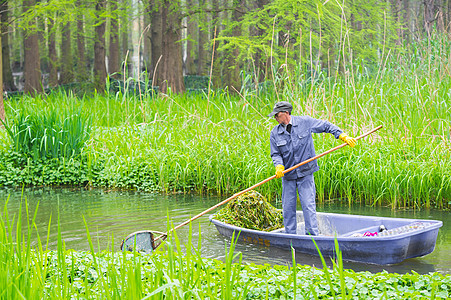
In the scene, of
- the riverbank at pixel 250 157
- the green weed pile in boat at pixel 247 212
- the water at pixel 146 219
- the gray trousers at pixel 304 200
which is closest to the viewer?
the water at pixel 146 219

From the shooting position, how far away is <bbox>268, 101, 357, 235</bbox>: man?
6125 millimetres

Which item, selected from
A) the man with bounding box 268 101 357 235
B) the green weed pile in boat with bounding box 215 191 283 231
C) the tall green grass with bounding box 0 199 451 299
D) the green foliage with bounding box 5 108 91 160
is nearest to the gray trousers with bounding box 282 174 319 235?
the man with bounding box 268 101 357 235

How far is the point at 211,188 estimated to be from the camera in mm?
9555

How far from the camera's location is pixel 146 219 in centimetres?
764

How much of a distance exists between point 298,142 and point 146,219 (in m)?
2.77

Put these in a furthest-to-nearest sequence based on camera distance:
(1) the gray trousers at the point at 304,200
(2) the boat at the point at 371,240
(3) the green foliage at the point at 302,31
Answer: (3) the green foliage at the point at 302,31, (1) the gray trousers at the point at 304,200, (2) the boat at the point at 371,240

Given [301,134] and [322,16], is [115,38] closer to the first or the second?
[322,16]

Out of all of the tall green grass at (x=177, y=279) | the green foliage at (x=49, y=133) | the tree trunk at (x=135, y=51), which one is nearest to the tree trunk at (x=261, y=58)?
the tree trunk at (x=135, y=51)

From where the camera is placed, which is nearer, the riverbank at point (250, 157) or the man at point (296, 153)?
the man at point (296, 153)

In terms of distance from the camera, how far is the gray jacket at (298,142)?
6.18 m

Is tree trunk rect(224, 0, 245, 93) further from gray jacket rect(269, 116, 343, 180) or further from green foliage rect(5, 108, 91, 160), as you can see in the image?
gray jacket rect(269, 116, 343, 180)

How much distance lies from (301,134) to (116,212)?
3.49 meters

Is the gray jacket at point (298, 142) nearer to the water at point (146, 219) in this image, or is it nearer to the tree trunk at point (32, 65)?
the water at point (146, 219)

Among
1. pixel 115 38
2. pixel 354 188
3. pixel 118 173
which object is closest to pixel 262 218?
pixel 354 188
